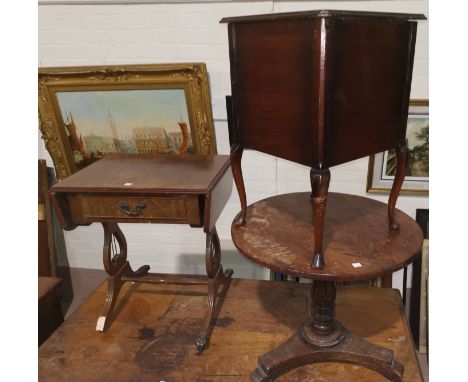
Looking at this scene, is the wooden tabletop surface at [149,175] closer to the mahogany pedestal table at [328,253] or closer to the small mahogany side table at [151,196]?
the small mahogany side table at [151,196]

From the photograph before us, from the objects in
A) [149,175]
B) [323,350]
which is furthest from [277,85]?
[323,350]

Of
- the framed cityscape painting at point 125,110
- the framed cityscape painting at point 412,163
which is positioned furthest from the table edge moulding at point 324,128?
the framed cityscape painting at point 125,110

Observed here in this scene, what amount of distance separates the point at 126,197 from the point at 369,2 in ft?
4.77

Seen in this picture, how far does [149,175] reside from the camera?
5.47ft

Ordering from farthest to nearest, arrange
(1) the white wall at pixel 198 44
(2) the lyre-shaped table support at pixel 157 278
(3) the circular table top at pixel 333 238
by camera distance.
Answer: (1) the white wall at pixel 198 44, (2) the lyre-shaped table support at pixel 157 278, (3) the circular table top at pixel 333 238

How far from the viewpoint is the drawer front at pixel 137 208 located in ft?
5.08

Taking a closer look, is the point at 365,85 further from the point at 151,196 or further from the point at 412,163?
the point at 412,163

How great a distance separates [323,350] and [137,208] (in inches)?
35.4

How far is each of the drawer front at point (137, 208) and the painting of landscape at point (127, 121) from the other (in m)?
0.77

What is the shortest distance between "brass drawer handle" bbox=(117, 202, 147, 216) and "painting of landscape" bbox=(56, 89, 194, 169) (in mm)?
780

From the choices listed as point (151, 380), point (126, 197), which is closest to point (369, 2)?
point (126, 197)

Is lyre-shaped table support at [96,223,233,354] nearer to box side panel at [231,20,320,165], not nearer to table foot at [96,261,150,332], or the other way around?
table foot at [96,261,150,332]

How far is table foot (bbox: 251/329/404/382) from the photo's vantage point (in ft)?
4.87

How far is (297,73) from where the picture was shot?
44.6 inches
